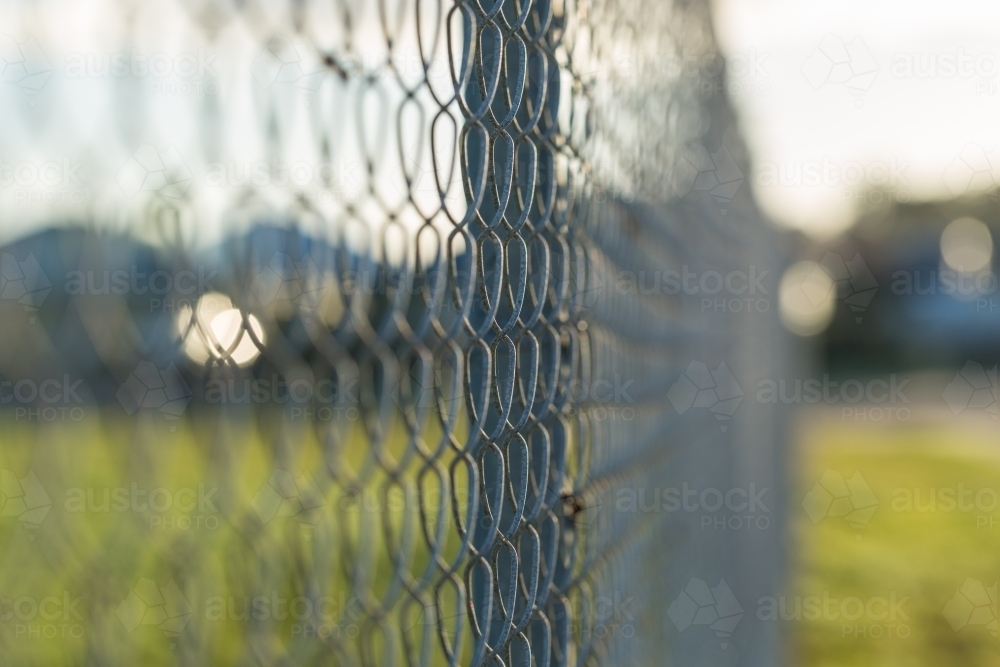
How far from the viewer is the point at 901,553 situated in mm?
7203

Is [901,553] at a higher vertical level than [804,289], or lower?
lower

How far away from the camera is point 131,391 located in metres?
0.72

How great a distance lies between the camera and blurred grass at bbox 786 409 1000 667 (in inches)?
195

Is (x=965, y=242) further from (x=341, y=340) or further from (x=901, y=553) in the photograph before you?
(x=341, y=340)

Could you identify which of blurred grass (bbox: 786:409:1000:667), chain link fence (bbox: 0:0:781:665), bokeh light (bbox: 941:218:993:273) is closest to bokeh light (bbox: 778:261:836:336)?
blurred grass (bbox: 786:409:1000:667)

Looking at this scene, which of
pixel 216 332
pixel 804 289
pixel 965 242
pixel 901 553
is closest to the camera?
pixel 216 332

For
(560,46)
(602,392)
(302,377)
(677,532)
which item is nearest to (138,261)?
(302,377)

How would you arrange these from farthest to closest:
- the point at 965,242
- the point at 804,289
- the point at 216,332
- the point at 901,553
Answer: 1. the point at 965,242
2. the point at 804,289
3. the point at 901,553
4. the point at 216,332

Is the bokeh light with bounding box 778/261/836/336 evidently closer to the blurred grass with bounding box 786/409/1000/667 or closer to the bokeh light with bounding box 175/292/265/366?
the blurred grass with bounding box 786/409/1000/667

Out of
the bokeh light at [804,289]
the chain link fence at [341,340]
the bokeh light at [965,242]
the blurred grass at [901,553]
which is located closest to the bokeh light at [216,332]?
the chain link fence at [341,340]

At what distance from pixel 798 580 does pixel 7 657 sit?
5789mm

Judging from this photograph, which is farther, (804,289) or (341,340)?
(804,289)

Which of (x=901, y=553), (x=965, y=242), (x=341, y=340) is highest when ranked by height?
(x=965, y=242)

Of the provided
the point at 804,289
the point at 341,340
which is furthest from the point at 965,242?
the point at 341,340
